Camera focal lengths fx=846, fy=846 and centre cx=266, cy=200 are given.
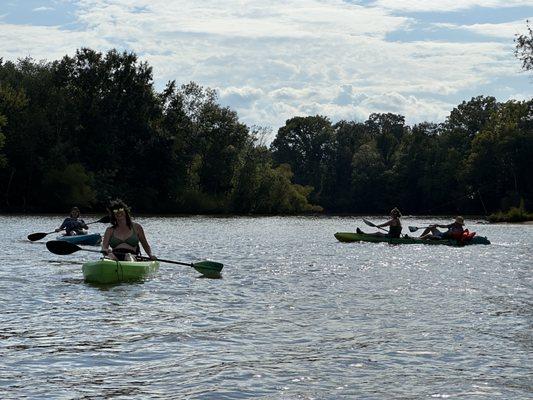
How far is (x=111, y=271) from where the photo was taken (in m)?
16.2

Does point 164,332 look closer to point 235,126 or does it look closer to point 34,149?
point 34,149

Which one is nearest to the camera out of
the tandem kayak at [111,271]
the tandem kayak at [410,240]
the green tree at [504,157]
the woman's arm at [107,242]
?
the tandem kayak at [111,271]

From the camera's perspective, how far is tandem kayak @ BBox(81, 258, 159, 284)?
16156 mm

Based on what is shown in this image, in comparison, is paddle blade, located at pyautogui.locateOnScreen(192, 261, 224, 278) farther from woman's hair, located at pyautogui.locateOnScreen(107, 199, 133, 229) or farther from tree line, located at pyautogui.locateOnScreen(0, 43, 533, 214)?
tree line, located at pyautogui.locateOnScreen(0, 43, 533, 214)

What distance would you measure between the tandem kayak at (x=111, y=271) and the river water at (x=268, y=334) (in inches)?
10.9

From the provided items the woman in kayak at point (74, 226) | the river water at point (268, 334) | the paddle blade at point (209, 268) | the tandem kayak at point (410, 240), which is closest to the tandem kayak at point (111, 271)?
the river water at point (268, 334)

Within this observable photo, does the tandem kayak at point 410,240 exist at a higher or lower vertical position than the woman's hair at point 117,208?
lower

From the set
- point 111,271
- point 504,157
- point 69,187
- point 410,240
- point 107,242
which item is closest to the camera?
point 111,271

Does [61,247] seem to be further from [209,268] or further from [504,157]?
[504,157]

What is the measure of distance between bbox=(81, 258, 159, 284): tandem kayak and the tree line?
156 feet

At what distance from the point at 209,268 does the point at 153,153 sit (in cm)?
5679

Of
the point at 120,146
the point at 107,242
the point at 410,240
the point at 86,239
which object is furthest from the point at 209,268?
the point at 120,146

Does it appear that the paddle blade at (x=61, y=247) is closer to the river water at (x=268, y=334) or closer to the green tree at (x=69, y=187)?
the river water at (x=268, y=334)

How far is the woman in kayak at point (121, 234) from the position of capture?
56.6 ft
